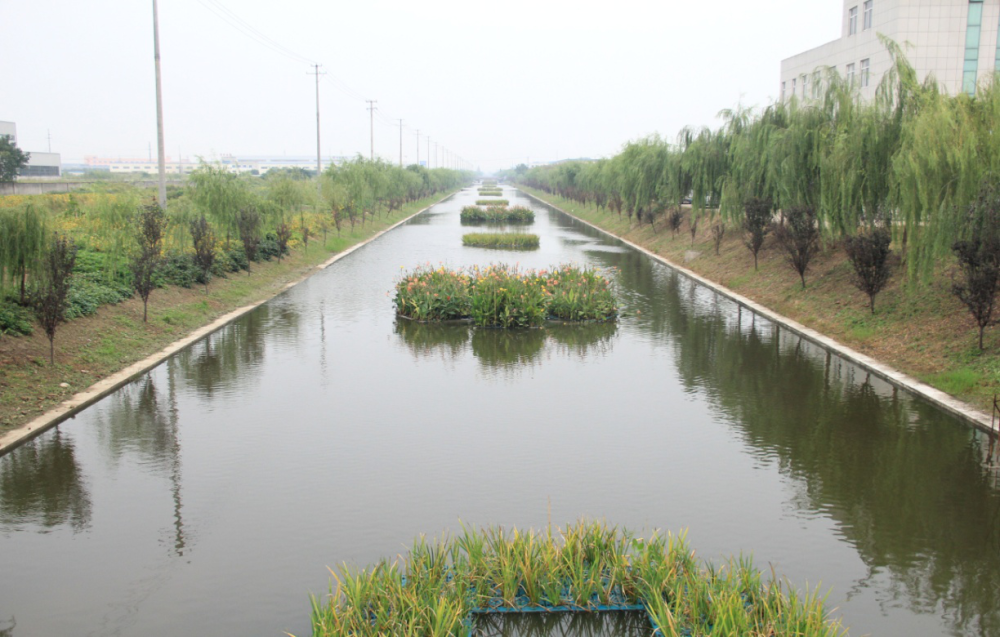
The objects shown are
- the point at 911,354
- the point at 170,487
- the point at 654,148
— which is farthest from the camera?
the point at 654,148

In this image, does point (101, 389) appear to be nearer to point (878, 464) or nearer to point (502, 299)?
point (502, 299)

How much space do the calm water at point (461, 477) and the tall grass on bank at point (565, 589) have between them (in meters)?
0.53

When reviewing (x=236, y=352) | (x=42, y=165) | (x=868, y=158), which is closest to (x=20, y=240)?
(x=236, y=352)

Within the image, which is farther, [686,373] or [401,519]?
[686,373]

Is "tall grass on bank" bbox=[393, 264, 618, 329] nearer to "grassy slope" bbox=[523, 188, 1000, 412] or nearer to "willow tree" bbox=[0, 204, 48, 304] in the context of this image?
"grassy slope" bbox=[523, 188, 1000, 412]

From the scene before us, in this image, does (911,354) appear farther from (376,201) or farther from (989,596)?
(376,201)

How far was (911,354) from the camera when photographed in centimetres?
1358

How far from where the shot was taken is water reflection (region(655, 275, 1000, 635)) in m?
6.51

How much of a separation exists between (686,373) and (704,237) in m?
20.4

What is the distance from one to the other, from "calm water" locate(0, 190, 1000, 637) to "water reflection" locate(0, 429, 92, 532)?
29 mm

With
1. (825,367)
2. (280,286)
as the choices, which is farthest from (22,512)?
(280,286)

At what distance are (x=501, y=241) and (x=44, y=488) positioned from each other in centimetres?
2993

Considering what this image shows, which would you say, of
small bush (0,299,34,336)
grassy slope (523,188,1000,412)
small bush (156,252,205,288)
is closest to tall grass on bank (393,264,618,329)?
grassy slope (523,188,1000,412)

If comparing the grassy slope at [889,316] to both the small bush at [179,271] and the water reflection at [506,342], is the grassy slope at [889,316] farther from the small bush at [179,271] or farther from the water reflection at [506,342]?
the small bush at [179,271]
